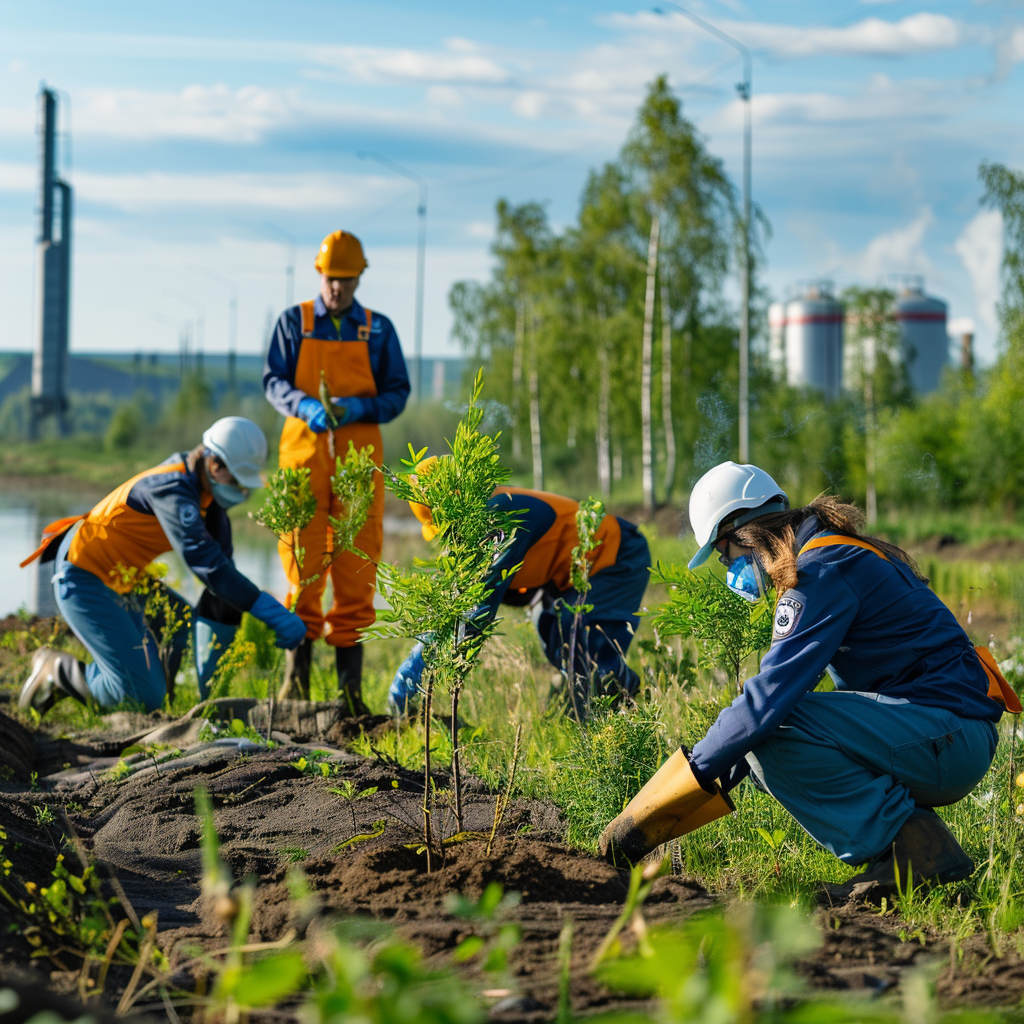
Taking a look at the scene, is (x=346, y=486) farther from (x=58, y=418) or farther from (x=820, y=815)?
(x=58, y=418)

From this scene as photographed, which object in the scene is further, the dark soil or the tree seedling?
the tree seedling

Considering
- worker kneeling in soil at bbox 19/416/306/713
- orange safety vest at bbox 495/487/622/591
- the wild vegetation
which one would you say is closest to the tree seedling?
the wild vegetation

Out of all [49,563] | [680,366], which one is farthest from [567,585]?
[680,366]

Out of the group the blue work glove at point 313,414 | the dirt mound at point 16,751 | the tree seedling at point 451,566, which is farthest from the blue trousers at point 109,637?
the tree seedling at point 451,566

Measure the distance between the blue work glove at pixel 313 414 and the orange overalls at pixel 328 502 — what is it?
0.21 feet

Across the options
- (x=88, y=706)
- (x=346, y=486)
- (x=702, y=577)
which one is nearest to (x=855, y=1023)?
(x=702, y=577)

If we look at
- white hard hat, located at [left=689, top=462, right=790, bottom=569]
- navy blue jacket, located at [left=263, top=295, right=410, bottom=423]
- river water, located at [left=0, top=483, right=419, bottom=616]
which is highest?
navy blue jacket, located at [left=263, top=295, right=410, bottom=423]

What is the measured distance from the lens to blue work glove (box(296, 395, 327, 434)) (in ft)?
20.3

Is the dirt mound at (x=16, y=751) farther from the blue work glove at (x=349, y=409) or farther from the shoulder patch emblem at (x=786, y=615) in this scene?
the shoulder patch emblem at (x=786, y=615)

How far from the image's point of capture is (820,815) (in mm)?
3504

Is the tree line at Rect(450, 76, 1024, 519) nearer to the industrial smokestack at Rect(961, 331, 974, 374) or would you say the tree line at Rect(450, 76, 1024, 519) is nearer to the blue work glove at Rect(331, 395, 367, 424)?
the industrial smokestack at Rect(961, 331, 974, 374)

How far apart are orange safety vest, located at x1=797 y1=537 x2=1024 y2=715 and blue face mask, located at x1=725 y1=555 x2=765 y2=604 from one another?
0.36m

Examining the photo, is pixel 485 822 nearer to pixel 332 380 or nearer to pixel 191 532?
pixel 191 532

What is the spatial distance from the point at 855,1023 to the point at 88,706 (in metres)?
5.47
